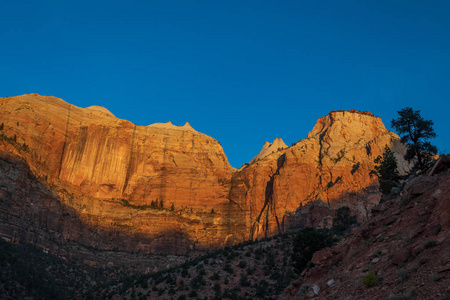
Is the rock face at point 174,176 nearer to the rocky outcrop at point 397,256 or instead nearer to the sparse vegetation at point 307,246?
the sparse vegetation at point 307,246

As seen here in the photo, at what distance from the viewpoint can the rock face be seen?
322ft

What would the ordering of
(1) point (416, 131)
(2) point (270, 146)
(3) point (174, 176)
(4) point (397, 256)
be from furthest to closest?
(2) point (270, 146) < (3) point (174, 176) < (1) point (416, 131) < (4) point (397, 256)

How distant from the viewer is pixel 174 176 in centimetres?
11838

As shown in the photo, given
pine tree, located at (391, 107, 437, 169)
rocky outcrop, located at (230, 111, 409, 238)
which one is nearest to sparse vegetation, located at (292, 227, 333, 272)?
pine tree, located at (391, 107, 437, 169)

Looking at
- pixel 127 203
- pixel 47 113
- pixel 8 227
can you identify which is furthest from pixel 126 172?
pixel 8 227

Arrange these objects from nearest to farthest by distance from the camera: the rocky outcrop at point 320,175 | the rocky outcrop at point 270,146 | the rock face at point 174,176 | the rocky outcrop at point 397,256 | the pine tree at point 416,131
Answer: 1. the rocky outcrop at point 397,256
2. the pine tree at point 416,131
3. the rock face at point 174,176
4. the rocky outcrop at point 320,175
5. the rocky outcrop at point 270,146

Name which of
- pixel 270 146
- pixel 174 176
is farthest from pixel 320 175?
pixel 270 146

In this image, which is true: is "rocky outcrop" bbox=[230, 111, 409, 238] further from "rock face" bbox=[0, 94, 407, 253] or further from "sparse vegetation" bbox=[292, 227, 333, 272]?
"sparse vegetation" bbox=[292, 227, 333, 272]

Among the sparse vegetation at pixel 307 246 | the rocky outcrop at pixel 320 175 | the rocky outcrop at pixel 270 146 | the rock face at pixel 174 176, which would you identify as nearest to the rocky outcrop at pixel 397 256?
the sparse vegetation at pixel 307 246

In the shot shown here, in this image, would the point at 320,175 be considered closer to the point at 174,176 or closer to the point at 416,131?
the point at 174,176

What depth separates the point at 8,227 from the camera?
237ft

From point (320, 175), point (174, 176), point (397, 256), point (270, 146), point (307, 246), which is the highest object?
point (270, 146)

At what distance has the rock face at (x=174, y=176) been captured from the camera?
3868 inches

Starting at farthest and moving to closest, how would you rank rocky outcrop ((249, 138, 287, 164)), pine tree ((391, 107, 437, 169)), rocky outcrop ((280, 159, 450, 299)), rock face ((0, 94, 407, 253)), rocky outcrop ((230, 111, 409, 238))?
1. rocky outcrop ((249, 138, 287, 164))
2. rocky outcrop ((230, 111, 409, 238))
3. rock face ((0, 94, 407, 253))
4. pine tree ((391, 107, 437, 169))
5. rocky outcrop ((280, 159, 450, 299))
